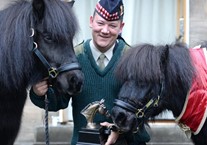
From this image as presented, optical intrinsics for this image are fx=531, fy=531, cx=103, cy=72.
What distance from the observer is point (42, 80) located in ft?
11.6

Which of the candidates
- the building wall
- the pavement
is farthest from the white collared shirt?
the building wall

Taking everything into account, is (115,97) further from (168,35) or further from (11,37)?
(168,35)

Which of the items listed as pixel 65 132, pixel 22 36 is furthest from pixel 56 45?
pixel 65 132

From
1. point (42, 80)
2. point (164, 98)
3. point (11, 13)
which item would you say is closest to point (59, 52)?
point (42, 80)

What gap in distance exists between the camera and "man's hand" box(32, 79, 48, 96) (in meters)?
3.54

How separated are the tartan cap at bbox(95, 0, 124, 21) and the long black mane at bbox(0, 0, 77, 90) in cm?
20

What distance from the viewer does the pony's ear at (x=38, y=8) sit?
139 inches

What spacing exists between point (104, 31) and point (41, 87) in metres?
0.57

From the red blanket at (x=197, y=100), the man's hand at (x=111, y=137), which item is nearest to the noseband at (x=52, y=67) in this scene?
the man's hand at (x=111, y=137)

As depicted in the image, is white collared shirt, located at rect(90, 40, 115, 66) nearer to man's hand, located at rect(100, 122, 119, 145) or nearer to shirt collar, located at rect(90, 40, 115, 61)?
shirt collar, located at rect(90, 40, 115, 61)

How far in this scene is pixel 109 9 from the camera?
358cm

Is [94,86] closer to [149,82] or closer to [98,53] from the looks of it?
[98,53]

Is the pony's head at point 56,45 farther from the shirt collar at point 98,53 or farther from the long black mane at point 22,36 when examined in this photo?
the shirt collar at point 98,53

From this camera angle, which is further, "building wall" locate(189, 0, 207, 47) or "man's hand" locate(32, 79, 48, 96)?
"building wall" locate(189, 0, 207, 47)
